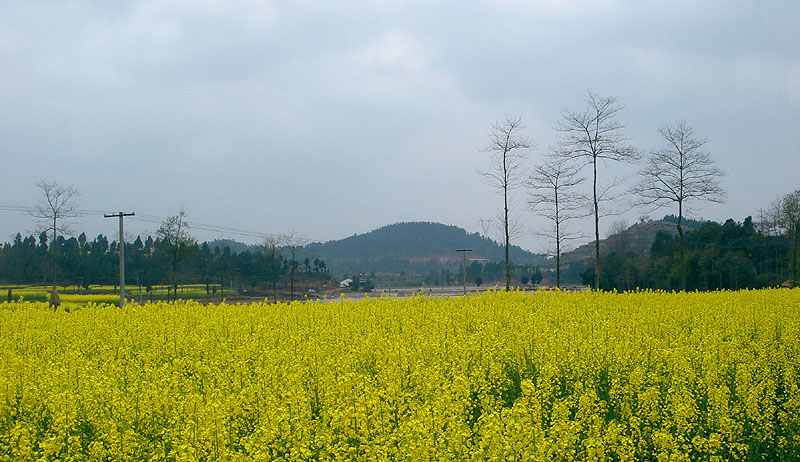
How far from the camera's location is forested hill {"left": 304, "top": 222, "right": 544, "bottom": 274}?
252ft

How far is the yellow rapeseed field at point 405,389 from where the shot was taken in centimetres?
527

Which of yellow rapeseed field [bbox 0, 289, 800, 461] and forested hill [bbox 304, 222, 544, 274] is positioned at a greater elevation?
forested hill [bbox 304, 222, 544, 274]

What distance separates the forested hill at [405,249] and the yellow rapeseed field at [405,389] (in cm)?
5898

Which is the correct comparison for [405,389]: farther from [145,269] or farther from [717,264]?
[145,269]

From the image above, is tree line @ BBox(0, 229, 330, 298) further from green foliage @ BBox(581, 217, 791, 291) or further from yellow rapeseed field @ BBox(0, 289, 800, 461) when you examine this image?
yellow rapeseed field @ BBox(0, 289, 800, 461)

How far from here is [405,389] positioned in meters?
7.10

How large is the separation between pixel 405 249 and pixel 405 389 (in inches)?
3102

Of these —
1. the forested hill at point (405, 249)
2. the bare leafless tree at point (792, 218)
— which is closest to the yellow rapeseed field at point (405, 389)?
the bare leafless tree at point (792, 218)

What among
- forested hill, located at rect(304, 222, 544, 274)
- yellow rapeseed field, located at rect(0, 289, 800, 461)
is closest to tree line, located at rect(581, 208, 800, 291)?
forested hill, located at rect(304, 222, 544, 274)

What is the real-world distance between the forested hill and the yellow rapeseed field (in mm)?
58985

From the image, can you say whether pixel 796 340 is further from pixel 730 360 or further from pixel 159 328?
pixel 159 328

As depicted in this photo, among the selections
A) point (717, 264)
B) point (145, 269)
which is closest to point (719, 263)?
point (717, 264)

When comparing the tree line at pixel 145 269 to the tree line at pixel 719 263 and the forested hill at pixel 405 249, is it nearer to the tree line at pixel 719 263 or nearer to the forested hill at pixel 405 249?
the forested hill at pixel 405 249

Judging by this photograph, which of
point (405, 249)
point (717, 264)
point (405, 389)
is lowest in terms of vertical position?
point (405, 389)
